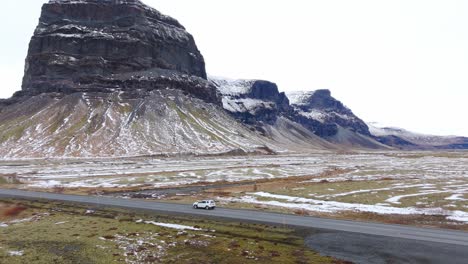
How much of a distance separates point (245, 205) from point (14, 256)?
32114 mm

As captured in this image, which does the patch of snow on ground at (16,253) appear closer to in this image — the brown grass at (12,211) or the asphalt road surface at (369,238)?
the asphalt road surface at (369,238)

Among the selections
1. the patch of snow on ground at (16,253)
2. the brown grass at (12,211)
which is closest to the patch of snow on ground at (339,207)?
the brown grass at (12,211)

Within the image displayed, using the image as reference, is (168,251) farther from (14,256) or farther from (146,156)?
(146,156)

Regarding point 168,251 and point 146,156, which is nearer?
point 168,251

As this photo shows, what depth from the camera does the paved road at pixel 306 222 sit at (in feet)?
113

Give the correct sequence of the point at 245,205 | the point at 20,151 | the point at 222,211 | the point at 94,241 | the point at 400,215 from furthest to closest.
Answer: the point at 20,151 < the point at 245,205 < the point at 222,211 < the point at 400,215 < the point at 94,241

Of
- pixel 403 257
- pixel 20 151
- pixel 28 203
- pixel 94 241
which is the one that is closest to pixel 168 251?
pixel 94 241

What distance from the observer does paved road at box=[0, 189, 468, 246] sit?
1352 inches

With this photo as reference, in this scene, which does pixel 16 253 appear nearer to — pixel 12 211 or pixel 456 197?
→ pixel 12 211

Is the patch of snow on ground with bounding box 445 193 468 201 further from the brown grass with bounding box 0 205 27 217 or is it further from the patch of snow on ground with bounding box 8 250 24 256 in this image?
the brown grass with bounding box 0 205 27 217

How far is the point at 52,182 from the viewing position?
307 ft

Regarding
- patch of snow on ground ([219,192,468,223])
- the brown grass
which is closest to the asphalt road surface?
patch of snow on ground ([219,192,468,223])

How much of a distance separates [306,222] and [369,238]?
28.5 ft

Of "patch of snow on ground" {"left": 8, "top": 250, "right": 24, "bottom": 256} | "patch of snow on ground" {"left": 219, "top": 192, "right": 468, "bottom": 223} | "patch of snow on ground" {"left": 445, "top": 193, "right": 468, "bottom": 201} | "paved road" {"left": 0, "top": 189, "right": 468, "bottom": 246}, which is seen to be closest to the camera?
"patch of snow on ground" {"left": 8, "top": 250, "right": 24, "bottom": 256}
